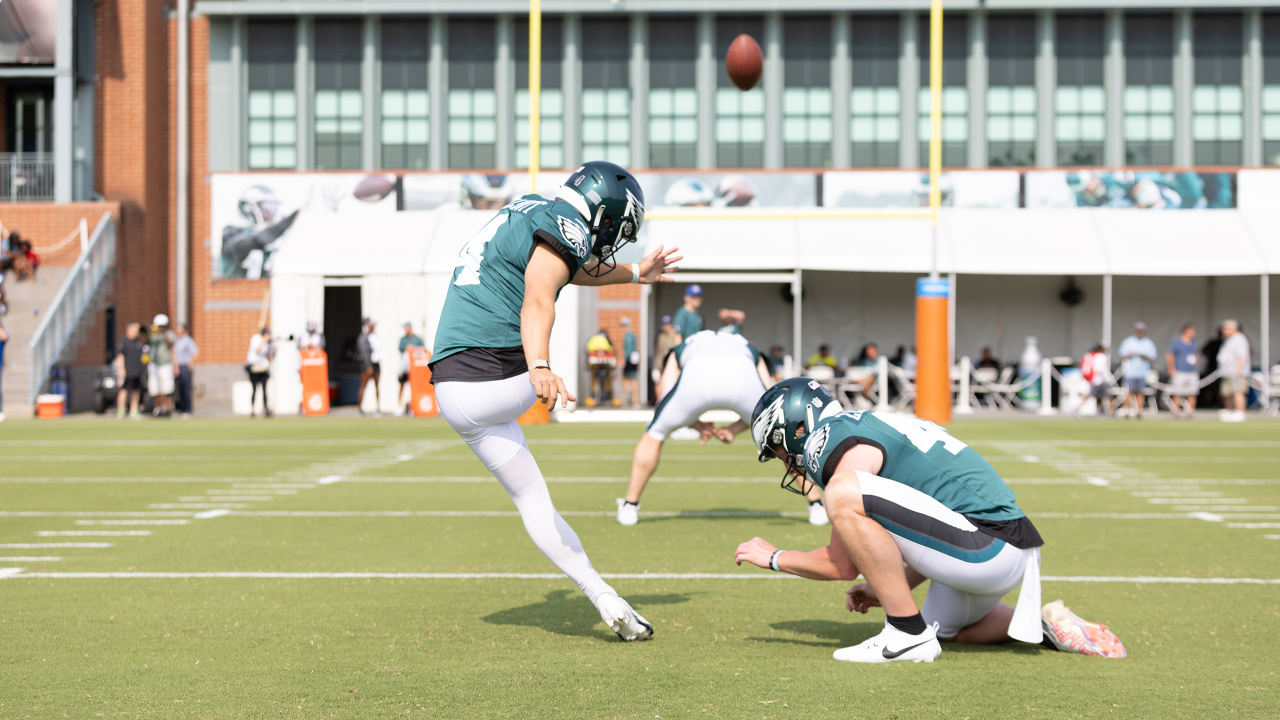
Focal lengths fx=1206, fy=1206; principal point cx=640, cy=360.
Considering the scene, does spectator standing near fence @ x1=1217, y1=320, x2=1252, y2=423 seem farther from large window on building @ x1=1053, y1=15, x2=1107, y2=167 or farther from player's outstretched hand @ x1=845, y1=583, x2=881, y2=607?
player's outstretched hand @ x1=845, y1=583, x2=881, y2=607

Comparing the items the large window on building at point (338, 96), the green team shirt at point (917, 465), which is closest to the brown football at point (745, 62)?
the green team shirt at point (917, 465)

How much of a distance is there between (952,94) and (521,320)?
27343 millimetres

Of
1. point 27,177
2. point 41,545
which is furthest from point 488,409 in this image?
point 27,177

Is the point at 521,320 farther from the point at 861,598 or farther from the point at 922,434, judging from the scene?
the point at 861,598

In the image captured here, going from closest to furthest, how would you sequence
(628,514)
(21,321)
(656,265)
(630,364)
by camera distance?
(656,265) < (628,514) < (21,321) < (630,364)

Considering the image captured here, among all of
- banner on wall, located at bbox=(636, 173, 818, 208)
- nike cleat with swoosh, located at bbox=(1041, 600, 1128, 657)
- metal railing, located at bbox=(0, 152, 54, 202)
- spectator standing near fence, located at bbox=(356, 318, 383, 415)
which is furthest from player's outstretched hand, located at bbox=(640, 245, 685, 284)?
metal railing, located at bbox=(0, 152, 54, 202)

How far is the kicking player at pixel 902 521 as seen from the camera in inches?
167

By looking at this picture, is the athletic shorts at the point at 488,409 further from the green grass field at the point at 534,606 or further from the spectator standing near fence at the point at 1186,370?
the spectator standing near fence at the point at 1186,370

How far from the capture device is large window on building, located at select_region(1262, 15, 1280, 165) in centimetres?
2919

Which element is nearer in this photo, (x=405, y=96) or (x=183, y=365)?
(x=183, y=365)

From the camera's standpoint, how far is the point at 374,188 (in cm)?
3005

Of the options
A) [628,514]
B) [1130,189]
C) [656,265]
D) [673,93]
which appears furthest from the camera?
[673,93]

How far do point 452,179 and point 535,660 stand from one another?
87.0 feet

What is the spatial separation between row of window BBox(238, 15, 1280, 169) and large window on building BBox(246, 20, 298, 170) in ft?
0.12
